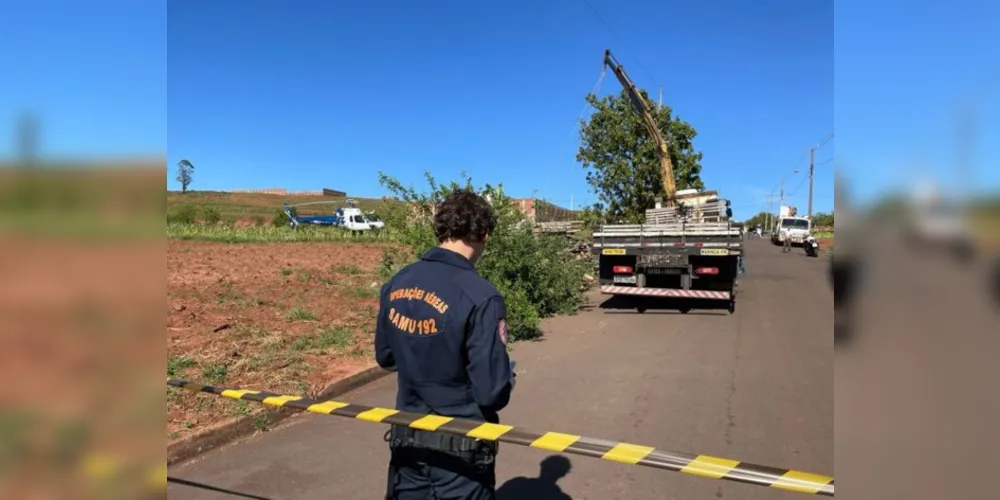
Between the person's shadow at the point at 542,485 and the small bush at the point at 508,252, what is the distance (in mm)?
5235

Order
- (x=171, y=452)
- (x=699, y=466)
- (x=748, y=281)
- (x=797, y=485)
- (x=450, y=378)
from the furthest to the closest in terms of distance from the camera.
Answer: (x=748, y=281)
(x=171, y=452)
(x=450, y=378)
(x=699, y=466)
(x=797, y=485)

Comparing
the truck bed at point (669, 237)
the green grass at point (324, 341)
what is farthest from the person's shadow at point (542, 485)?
the truck bed at point (669, 237)

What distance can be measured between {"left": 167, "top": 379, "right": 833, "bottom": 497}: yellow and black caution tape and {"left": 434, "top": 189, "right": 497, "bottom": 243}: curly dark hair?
73 cm

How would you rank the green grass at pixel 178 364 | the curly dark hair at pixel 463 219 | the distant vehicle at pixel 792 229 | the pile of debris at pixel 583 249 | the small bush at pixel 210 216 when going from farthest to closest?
the small bush at pixel 210 216, the distant vehicle at pixel 792 229, the pile of debris at pixel 583 249, the green grass at pixel 178 364, the curly dark hair at pixel 463 219

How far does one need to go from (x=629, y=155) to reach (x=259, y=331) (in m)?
22.1

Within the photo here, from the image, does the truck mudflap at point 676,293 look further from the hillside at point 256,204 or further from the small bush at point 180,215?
the hillside at point 256,204

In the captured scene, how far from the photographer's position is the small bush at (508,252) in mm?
10062

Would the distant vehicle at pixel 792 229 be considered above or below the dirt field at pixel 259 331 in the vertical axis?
above

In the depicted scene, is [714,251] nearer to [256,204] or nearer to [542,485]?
[542,485]
